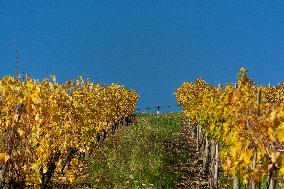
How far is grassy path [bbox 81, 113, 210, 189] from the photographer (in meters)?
17.5

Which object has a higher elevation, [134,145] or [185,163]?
[134,145]

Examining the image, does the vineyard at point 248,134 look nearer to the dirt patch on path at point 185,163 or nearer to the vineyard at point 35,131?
the dirt patch on path at point 185,163

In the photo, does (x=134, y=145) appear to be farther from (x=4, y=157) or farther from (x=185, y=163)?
(x=4, y=157)

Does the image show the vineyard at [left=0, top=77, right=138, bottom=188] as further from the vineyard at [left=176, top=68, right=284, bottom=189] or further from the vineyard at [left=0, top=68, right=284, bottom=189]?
the vineyard at [left=176, top=68, right=284, bottom=189]

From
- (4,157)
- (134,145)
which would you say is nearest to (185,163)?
(134,145)

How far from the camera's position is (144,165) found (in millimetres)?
19125

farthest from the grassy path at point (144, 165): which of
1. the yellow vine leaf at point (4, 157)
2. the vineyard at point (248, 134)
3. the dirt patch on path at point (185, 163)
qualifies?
the yellow vine leaf at point (4, 157)

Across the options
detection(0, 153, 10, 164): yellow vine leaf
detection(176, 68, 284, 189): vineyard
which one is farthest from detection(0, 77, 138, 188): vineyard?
detection(176, 68, 284, 189): vineyard

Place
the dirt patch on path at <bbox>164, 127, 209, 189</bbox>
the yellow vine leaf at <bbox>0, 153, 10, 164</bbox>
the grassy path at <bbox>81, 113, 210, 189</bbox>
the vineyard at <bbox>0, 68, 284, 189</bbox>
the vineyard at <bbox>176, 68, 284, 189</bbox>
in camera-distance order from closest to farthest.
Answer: the vineyard at <bbox>176, 68, 284, 189</bbox>, the vineyard at <bbox>0, 68, 284, 189</bbox>, the yellow vine leaf at <bbox>0, 153, 10, 164</bbox>, the grassy path at <bbox>81, 113, 210, 189</bbox>, the dirt patch on path at <bbox>164, 127, 209, 189</bbox>

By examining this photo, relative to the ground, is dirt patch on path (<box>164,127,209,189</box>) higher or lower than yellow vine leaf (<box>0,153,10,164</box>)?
higher

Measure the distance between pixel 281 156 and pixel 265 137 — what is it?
8.79ft

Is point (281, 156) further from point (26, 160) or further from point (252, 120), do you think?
point (26, 160)

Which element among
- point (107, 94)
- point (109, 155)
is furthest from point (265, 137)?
point (107, 94)

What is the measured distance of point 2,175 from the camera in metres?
10.0
